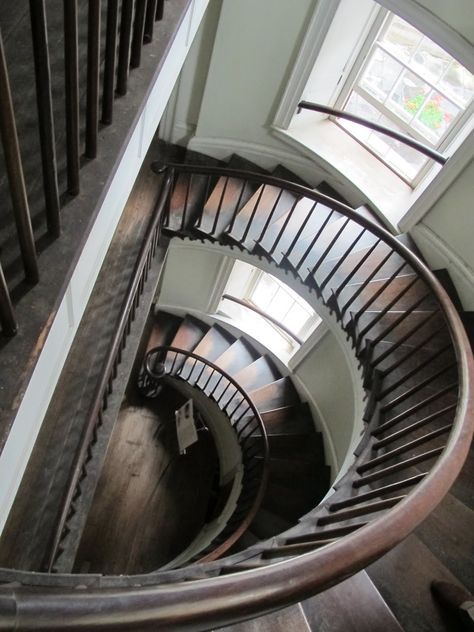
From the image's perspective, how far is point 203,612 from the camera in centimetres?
106

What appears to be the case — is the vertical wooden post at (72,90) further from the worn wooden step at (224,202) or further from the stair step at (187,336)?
the stair step at (187,336)

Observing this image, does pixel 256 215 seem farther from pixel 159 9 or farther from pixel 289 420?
pixel 159 9

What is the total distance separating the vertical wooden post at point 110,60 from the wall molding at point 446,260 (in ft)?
9.87

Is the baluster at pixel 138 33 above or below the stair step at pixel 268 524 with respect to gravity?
above

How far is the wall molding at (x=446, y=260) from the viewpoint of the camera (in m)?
3.67

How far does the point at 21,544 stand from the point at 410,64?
166 inches

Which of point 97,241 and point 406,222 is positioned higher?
point 97,241

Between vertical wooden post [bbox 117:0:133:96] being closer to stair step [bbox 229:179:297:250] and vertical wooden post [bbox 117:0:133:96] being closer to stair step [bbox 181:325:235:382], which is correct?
stair step [bbox 229:179:297:250]

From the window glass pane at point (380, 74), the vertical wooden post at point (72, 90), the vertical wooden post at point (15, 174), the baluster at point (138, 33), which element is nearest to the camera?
the vertical wooden post at point (15, 174)

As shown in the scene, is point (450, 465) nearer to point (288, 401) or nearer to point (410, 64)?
point (410, 64)

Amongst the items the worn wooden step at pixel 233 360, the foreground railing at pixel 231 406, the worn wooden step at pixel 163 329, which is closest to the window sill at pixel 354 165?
the foreground railing at pixel 231 406

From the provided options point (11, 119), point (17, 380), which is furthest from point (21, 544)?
point (11, 119)

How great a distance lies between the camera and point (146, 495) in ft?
19.0

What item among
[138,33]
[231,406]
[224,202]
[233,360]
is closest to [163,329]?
[233,360]
